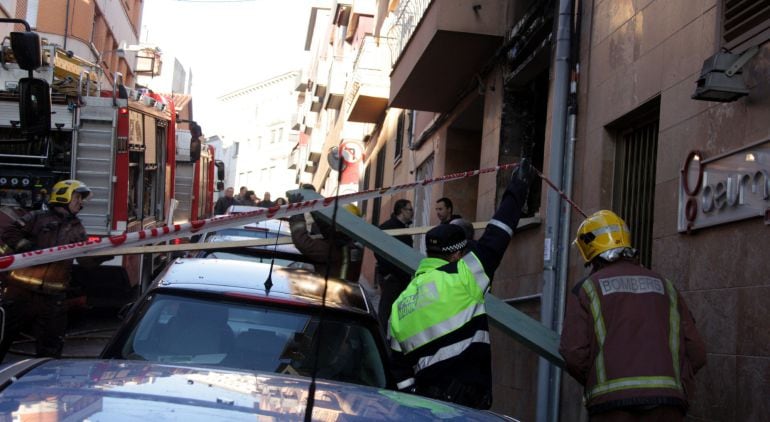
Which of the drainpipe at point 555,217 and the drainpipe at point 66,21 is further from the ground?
the drainpipe at point 66,21

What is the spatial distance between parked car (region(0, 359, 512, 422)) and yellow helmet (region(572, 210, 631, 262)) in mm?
1719

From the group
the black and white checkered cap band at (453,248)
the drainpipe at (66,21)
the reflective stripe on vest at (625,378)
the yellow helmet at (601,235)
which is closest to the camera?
the reflective stripe on vest at (625,378)

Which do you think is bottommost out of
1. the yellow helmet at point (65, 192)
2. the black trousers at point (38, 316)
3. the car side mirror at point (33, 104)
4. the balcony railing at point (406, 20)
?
the black trousers at point (38, 316)

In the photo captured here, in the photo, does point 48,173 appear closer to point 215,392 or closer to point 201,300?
point 201,300

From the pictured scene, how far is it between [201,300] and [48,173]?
778 centimetres

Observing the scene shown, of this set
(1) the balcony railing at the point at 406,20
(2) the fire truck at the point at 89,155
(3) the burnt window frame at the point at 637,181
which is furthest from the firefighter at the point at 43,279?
(1) the balcony railing at the point at 406,20

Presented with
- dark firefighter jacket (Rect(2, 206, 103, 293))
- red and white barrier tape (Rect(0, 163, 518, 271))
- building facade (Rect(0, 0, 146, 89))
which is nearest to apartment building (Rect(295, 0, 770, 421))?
red and white barrier tape (Rect(0, 163, 518, 271))

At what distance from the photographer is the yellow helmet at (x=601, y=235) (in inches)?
187

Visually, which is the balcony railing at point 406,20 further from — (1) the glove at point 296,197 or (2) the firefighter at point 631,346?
(2) the firefighter at point 631,346

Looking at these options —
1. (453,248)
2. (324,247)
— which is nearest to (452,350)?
(453,248)

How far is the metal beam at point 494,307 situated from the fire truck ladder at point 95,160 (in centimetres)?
704

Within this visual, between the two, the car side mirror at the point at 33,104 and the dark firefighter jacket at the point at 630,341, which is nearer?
the dark firefighter jacket at the point at 630,341

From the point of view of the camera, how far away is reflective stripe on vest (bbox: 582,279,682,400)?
433 cm

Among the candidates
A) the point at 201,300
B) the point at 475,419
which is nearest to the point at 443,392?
the point at 201,300
